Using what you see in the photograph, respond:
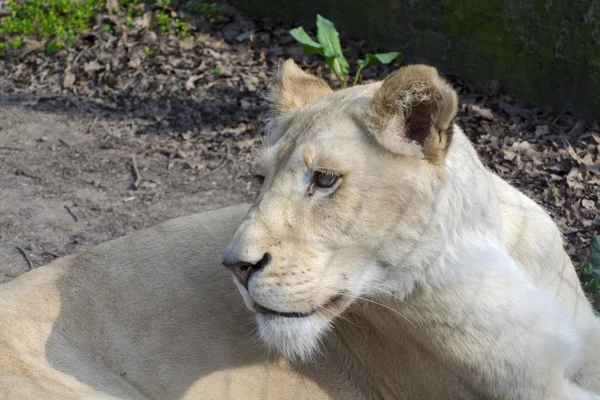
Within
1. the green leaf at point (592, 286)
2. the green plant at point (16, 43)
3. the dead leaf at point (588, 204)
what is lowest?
the green plant at point (16, 43)

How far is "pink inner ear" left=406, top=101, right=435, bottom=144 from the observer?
309 cm

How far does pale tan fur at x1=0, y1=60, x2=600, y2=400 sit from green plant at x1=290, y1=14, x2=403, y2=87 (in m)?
3.09

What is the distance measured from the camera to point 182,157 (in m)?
6.86

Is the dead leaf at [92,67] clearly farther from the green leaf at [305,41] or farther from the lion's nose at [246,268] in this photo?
the lion's nose at [246,268]

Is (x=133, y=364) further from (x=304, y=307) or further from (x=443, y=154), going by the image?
(x=443, y=154)

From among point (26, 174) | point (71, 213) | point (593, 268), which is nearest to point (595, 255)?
point (593, 268)

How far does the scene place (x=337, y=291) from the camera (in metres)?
3.13

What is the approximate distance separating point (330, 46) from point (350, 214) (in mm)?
4170

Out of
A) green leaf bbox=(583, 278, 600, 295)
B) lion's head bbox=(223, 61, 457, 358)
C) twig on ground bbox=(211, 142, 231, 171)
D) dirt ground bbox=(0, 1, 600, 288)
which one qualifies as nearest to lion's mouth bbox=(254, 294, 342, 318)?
lion's head bbox=(223, 61, 457, 358)

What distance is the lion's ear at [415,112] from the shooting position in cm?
301

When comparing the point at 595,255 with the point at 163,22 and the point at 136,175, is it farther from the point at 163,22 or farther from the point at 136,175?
the point at 163,22

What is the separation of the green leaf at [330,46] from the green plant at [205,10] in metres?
1.87

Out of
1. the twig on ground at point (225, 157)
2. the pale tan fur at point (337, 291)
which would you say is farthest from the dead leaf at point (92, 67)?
the pale tan fur at point (337, 291)

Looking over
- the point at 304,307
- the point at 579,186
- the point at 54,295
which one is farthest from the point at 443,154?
the point at 579,186
